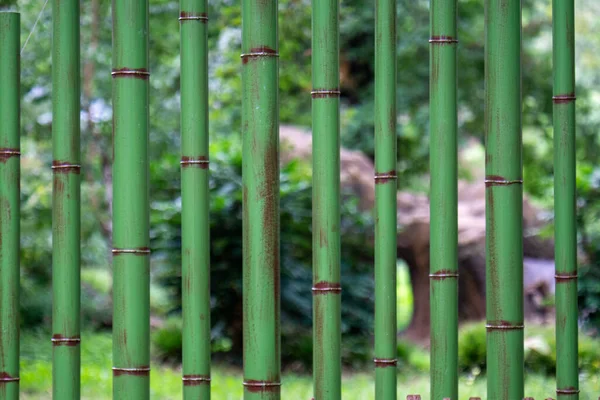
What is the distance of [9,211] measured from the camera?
5.91ft

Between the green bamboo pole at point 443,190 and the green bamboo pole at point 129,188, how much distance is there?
604 millimetres

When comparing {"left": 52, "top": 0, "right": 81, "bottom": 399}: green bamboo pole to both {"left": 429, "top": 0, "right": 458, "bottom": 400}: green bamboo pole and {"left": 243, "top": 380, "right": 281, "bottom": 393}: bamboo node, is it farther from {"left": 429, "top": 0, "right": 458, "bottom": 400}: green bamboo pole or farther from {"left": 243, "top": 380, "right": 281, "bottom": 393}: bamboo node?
{"left": 429, "top": 0, "right": 458, "bottom": 400}: green bamboo pole

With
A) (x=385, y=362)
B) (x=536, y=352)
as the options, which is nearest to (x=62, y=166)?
(x=385, y=362)

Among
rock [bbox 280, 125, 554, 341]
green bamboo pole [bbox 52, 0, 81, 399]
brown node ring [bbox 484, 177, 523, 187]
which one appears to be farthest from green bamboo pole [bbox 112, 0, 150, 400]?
rock [bbox 280, 125, 554, 341]

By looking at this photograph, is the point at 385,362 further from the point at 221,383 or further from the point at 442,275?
the point at 221,383

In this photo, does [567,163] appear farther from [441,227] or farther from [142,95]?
[142,95]

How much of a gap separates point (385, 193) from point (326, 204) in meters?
0.15

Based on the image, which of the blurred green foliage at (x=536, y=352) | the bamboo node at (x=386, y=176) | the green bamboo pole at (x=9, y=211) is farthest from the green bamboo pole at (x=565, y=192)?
the blurred green foliage at (x=536, y=352)

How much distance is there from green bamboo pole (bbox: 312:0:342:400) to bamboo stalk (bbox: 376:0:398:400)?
9 centimetres

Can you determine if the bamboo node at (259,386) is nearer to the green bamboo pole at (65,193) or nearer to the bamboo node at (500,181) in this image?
the green bamboo pole at (65,193)

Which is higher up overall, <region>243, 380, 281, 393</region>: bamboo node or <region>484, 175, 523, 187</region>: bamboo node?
<region>484, 175, 523, 187</region>: bamboo node

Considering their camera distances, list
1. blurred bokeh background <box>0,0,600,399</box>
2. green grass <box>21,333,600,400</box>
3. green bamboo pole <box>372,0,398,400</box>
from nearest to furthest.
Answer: green bamboo pole <box>372,0,398,400</box> < green grass <box>21,333,600,400</box> < blurred bokeh background <box>0,0,600,399</box>

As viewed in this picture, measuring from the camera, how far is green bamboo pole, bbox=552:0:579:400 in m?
1.80

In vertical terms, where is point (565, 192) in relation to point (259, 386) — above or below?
above
